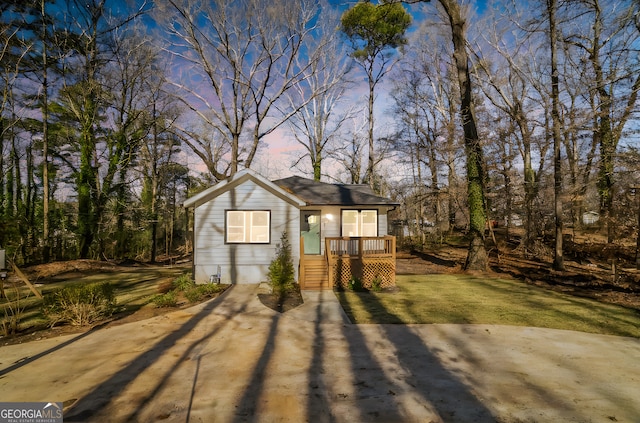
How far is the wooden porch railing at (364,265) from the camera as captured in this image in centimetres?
1186

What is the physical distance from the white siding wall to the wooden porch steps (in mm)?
609

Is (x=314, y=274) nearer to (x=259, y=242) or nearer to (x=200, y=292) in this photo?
(x=259, y=242)

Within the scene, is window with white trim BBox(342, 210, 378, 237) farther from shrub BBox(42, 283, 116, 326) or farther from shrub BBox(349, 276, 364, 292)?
shrub BBox(42, 283, 116, 326)

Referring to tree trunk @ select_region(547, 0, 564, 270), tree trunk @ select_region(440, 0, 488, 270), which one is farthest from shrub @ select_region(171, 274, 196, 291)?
tree trunk @ select_region(547, 0, 564, 270)

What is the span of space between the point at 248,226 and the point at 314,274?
3.32 metres

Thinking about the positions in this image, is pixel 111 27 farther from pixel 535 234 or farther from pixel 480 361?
pixel 535 234

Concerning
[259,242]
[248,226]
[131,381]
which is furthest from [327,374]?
[248,226]

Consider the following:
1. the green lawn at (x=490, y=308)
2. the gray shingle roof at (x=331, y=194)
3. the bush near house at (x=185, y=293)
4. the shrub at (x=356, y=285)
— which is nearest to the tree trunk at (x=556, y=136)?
the green lawn at (x=490, y=308)

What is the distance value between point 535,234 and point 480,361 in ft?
52.4

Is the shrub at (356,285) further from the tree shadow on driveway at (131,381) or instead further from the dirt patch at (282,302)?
the tree shadow on driveway at (131,381)

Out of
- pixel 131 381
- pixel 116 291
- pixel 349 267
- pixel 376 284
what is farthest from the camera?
pixel 349 267

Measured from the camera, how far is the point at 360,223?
51.6 feet

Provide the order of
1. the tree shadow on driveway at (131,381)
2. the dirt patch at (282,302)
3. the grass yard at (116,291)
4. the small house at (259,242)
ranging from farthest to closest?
1. the small house at (259,242)
2. the dirt patch at (282,302)
3. the grass yard at (116,291)
4. the tree shadow on driveway at (131,381)

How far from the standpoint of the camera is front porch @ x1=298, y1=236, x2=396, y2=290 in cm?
1186
